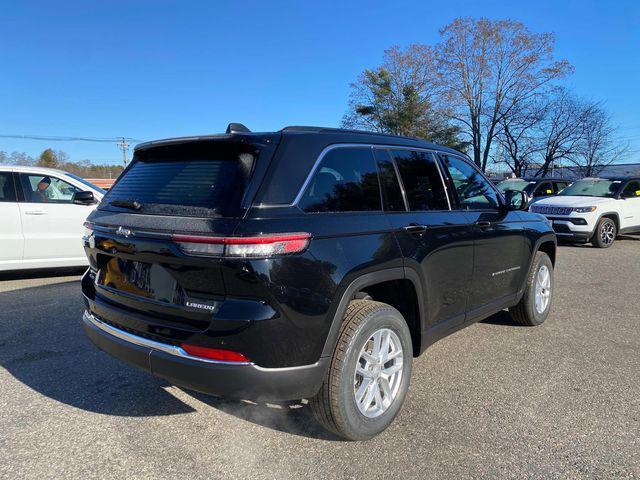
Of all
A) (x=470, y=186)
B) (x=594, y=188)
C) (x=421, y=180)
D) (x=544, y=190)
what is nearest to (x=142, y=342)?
(x=421, y=180)

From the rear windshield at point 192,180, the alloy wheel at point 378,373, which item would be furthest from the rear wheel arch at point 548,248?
the rear windshield at point 192,180

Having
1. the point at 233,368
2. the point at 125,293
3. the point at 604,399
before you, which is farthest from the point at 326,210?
the point at 604,399

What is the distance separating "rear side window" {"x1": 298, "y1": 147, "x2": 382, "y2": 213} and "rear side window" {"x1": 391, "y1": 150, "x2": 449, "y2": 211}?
0.33 m

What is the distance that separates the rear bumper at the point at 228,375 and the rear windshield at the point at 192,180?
0.74 meters

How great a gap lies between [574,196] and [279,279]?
40.7ft

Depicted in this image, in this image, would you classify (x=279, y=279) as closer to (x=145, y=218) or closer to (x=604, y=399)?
(x=145, y=218)

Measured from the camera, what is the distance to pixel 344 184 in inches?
110

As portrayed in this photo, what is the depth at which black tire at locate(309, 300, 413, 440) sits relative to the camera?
2.53 metres

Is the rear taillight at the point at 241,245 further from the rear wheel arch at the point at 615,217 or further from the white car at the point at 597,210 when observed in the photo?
the rear wheel arch at the point at 615,217

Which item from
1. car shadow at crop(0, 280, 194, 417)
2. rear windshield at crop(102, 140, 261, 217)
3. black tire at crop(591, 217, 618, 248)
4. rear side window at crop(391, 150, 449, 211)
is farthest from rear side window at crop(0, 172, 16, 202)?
black tire at crop(591, 217, 618, 248)

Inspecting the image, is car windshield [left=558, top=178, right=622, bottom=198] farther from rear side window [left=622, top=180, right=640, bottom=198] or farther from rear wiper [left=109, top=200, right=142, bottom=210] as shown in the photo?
rear wiper [left=109, top=200, right=142, bottom=210]

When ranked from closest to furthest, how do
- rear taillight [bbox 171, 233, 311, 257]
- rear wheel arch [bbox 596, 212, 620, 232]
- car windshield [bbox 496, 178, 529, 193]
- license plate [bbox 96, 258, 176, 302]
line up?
rear taillight [bbox 171, 233, 311, 257]
license plate [bbox 96, 258, 176, 302]
rear wheel arch [bbox 596, 212, 620, 232]
car windshield [bbox 496, 178, 529, 193]

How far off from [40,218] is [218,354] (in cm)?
594

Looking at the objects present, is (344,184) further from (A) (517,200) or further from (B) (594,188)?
(B) (594,188)
